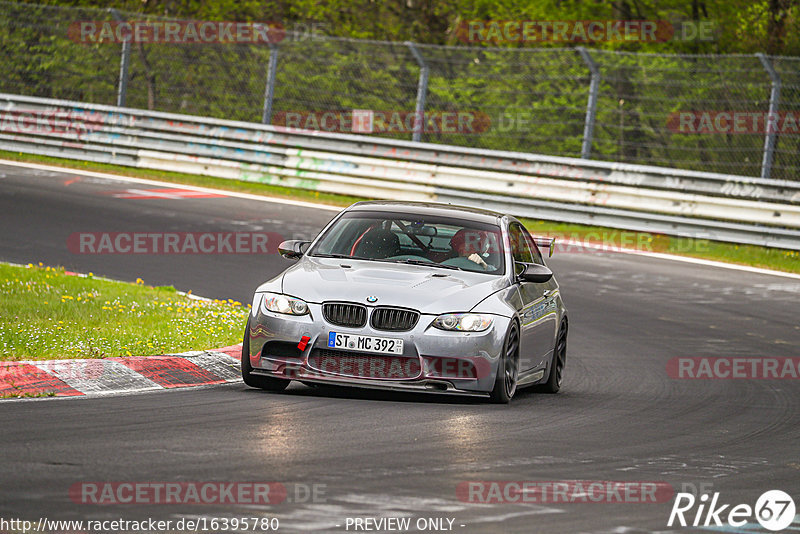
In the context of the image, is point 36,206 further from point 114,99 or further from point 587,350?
point 587,350

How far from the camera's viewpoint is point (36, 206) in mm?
20297

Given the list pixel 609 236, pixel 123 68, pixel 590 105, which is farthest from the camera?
pixel 123 68

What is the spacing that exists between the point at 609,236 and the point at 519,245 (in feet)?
34.8

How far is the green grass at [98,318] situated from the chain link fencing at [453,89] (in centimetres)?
1023

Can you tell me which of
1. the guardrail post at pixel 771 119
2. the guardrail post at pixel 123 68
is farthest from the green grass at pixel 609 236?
the guardrail post at pixel 123 68

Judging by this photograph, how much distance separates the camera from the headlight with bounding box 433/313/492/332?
936cm

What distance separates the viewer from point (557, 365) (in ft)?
36.8

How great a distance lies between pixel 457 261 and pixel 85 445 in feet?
13.4

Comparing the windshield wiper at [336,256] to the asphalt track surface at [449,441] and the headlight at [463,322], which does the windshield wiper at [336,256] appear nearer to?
the asphalt track surface at [449,441]

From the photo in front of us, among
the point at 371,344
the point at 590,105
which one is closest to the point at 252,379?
the point at 371,344

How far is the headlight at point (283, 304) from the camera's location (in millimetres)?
9453

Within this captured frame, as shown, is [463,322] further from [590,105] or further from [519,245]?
[590,105]

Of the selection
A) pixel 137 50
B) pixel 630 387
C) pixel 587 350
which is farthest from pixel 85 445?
pixel 137 50

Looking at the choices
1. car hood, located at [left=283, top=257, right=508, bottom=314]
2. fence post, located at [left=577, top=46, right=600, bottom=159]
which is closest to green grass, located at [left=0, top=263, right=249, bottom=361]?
car hood, located at [left=283, top=257, right=508, bottom=314]
